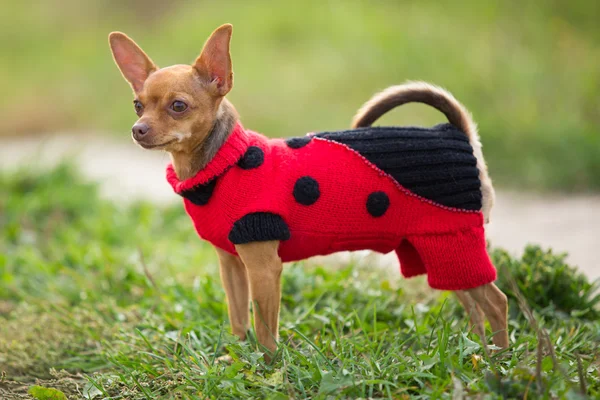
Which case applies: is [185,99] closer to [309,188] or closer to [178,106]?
[178,106]

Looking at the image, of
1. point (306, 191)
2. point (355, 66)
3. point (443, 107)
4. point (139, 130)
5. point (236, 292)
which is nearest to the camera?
point (139, 130)

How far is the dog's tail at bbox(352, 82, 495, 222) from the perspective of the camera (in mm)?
2938

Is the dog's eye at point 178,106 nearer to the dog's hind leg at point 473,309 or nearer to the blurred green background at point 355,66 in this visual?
the dog's hind leg at point 473,309

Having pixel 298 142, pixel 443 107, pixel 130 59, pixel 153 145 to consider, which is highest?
pixel 130 59

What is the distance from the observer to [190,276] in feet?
14.4

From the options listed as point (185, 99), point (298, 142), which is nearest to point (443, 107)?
point (298, 142)

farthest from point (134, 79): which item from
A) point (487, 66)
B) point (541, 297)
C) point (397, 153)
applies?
point (487, 66)

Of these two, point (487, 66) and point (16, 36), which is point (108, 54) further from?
point (487, 66)

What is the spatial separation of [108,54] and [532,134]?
9075 millimetres

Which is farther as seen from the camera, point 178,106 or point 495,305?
point 495,305

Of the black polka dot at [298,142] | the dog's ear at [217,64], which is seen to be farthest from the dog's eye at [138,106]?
the black polka dot at [298,142]

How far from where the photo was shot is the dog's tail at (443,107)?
2.94 metres

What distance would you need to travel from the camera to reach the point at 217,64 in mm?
2787

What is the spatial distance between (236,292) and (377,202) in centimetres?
87
